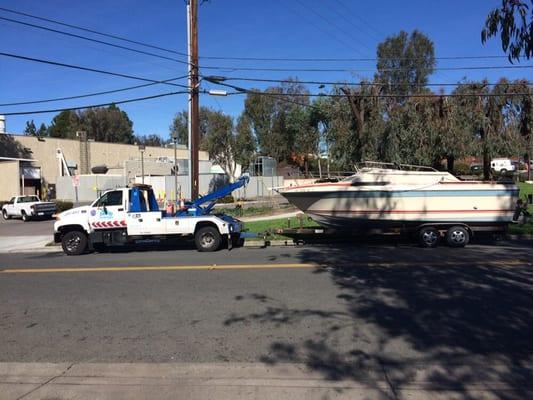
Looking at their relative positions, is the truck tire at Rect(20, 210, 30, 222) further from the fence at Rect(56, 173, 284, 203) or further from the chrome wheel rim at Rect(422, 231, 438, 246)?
the chrome wheel rim at Rect(422, 231, 438, 246)

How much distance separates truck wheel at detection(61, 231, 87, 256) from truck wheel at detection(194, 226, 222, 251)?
3.51m

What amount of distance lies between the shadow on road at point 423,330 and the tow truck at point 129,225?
6.01 metres

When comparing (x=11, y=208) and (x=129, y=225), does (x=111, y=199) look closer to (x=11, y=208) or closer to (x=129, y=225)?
(x=129, y=225)

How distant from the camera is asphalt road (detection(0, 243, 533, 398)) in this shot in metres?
5.56

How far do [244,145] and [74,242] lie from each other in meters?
38.4

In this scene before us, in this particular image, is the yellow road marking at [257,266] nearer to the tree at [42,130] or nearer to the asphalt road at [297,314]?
the asphalt road at [297,314]

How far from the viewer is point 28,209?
3350 centimetres

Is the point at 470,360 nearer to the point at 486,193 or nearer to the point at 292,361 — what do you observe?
the point at 292,361

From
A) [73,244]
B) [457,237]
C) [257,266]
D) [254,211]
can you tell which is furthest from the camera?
[254,211]

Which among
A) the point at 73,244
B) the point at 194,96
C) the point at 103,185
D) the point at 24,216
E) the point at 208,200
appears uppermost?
the point at 194,96

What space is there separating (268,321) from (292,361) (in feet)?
5.29

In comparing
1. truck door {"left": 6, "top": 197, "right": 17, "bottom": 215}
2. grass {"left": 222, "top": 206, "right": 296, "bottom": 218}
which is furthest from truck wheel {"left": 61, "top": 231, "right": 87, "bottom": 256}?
truck door {"left": 6, "top": 197, "right": 17, "bottom": 215}

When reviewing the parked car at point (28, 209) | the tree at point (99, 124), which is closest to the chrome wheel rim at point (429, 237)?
the parked car at point (28, 209)

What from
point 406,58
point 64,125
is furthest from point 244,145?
point 64,125
